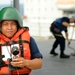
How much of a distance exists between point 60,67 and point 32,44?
5086mm

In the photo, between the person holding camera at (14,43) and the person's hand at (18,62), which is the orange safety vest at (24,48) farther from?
the person's hand at (18,62)

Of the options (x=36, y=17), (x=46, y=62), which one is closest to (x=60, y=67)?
(x=46, y=62)

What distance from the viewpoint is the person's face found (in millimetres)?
2021

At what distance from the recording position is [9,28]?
2.02 m

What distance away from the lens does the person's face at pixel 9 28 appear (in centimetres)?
202

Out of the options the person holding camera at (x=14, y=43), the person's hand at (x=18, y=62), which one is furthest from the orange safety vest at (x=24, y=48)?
the person's hand at (x=18, y=62)

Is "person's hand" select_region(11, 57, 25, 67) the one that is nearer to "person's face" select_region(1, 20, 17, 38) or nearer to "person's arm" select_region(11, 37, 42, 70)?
"person's arm" select_region(11, 37, 42, 70)

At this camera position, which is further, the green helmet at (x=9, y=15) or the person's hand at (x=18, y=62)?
the green helmet at (x=9, y=15)

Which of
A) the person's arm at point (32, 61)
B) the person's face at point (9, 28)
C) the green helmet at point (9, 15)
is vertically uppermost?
the green helmet at point (9, 15)

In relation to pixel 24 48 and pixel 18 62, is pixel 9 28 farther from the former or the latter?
pixel 18 62

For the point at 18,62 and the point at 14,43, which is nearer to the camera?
the point at 18,62

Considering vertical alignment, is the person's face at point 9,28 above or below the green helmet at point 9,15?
below

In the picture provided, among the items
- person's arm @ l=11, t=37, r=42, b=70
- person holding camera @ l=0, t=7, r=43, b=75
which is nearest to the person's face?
person holding camera @ l=0, t=7, r=43, b=75

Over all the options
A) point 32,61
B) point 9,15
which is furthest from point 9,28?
point 32,61
